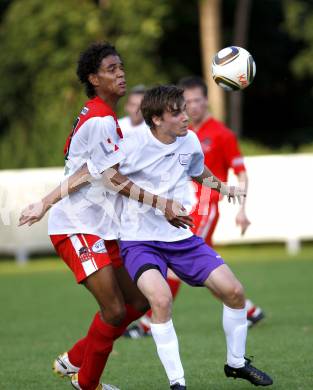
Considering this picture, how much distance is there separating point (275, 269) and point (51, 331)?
6.40 meters

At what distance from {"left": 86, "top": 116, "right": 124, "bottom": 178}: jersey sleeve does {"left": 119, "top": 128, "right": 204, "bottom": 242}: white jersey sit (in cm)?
19

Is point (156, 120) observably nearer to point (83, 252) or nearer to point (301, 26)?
point (83, 252)

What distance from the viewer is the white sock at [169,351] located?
6461mm

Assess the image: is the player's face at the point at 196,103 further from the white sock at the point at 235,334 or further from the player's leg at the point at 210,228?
the white sock at the point at 235,334

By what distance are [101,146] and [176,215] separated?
67cm

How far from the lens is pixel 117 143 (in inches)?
269

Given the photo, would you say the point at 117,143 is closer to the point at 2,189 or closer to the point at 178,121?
the point at 178,121

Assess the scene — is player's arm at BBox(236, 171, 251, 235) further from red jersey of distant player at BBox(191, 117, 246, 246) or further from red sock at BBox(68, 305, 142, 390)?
red sock at BBox(68, 305, 142, 390)

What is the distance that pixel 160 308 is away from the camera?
6.52 meters

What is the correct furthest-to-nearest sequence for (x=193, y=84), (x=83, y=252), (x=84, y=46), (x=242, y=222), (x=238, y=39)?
(x=238, y=39), (x=84, y=46), (x=193, y=84), (x=242, y=222), (x=83, y=252)

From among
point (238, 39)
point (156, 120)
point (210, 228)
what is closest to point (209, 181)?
point (156, 120)

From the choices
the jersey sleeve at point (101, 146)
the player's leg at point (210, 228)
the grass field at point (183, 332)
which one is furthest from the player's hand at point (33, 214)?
the player's leg at point (210, 228)

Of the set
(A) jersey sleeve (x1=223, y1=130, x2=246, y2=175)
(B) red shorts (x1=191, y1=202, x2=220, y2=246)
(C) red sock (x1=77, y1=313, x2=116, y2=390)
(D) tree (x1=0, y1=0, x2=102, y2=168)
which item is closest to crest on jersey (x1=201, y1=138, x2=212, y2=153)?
(A) jersey sleeve (x1=223, y1=130, x2=246, y2=175)

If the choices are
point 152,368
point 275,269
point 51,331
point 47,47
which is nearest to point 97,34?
point 47,47
